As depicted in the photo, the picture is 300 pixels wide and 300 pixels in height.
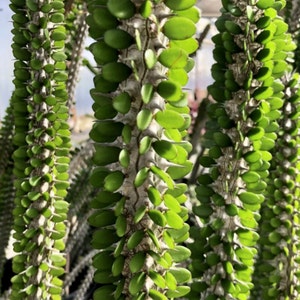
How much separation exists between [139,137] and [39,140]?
39cm

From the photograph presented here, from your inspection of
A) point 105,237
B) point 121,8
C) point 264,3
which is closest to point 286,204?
point 264,3

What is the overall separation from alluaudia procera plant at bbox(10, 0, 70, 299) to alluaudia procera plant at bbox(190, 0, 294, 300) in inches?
9.3

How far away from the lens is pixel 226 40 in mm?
770

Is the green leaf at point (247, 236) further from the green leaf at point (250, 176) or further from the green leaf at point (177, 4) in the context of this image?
the green leaf at point (177, 4)

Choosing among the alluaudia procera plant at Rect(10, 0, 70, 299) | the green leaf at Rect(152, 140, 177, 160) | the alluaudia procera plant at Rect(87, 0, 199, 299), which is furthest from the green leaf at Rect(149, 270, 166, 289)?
the alluaudia procera plant at Rect(10, 0, 70, 299)

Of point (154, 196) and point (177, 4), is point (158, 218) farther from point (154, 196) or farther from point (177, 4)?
point (177, 4)

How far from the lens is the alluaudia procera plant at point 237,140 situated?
0.76 metres

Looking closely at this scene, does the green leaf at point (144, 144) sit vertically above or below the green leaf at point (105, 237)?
above

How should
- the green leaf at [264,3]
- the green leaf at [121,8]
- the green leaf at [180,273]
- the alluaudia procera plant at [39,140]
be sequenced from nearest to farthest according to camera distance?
the green leaf at [121,8]
the green leaf at [180,273]
the green leaf at [264,3]
the alluaudia procera plant at [39,140]

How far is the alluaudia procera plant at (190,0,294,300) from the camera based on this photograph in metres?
0.76

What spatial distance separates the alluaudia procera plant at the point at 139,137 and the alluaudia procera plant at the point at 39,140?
327 mm

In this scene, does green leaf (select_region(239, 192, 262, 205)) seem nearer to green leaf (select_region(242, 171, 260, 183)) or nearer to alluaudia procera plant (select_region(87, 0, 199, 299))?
green leaf (select_region(242, 171, 260, 183))

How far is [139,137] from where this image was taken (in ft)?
1.78

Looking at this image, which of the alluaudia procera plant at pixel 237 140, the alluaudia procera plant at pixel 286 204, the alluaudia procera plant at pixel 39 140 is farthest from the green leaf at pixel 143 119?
the alluaudia procera plant at pixel 286 204
